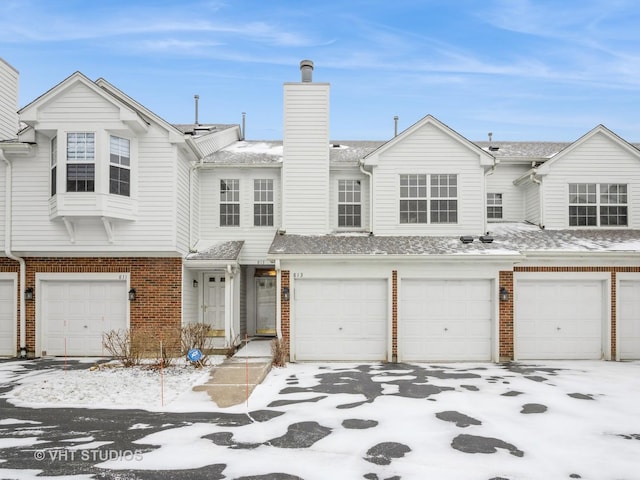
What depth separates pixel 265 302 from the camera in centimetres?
1872

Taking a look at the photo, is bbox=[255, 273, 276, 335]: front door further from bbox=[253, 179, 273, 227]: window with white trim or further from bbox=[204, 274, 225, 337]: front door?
bbox=[253, 179, 273, 227]: window with white trim

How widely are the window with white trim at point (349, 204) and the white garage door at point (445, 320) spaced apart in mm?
3316

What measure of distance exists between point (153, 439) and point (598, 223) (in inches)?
597

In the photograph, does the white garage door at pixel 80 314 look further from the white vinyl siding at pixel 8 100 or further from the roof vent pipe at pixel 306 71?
the roof vent pipe at pixel 306 71

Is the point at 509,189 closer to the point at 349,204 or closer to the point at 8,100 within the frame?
the point at 349,204

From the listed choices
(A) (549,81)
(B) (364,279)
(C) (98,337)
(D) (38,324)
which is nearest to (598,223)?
(B) (364,279)

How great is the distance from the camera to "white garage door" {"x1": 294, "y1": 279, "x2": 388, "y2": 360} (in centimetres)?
1391

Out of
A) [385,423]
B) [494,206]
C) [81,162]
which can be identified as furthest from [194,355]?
[494,206]

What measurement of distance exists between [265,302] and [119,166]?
7.66 m

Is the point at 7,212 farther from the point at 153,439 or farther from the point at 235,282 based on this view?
the point at 153,439

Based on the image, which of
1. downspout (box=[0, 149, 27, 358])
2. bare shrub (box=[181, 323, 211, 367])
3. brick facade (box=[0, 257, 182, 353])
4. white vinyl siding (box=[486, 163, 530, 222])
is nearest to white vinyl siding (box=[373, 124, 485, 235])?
white vinyl siding (box=[486, 163, 530, 222])

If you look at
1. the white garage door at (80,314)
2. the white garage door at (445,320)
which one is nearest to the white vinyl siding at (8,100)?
the white garage door at (80,314)

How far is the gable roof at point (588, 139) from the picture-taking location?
15906 millimetres

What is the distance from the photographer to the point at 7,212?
14086 millimetres
